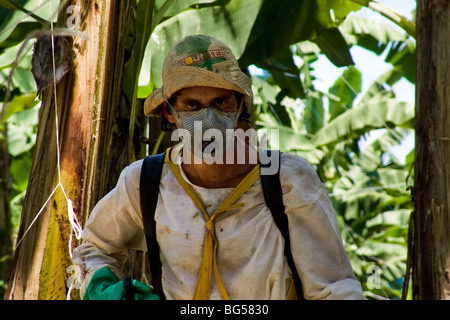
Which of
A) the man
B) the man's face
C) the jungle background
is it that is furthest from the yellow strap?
the jungle background

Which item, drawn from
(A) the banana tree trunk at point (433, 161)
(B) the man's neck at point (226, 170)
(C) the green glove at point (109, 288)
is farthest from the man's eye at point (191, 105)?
(A) the banana tree trunk at point (433, 161)

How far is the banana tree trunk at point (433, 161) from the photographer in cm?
224

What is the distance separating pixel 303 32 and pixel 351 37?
306cm

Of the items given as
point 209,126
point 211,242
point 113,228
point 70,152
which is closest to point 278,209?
point 211,242

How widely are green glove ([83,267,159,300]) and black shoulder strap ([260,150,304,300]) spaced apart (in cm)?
40

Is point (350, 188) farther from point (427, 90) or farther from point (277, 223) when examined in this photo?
point (277, 223)

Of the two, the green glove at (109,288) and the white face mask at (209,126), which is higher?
the white face mask at (209,126)

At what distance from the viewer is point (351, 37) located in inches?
268

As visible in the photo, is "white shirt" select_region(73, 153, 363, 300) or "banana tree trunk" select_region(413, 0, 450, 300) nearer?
"white shirt" select_region(73, 153, 363, 300)

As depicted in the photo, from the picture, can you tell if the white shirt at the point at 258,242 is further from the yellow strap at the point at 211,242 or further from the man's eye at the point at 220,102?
the man's eye at the point at 220,102

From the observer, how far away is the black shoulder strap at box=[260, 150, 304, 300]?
1.84 m

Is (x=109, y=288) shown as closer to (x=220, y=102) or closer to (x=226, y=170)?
(x=226, y=170)

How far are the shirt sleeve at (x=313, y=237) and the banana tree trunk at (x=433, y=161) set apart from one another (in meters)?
0.56

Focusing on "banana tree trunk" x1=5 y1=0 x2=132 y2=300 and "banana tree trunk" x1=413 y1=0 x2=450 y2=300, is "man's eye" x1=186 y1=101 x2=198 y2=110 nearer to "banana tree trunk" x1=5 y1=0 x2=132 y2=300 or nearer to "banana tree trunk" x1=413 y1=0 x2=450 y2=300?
"banana tree trunk" x1=5 y1=0 x2=132 y2=300
